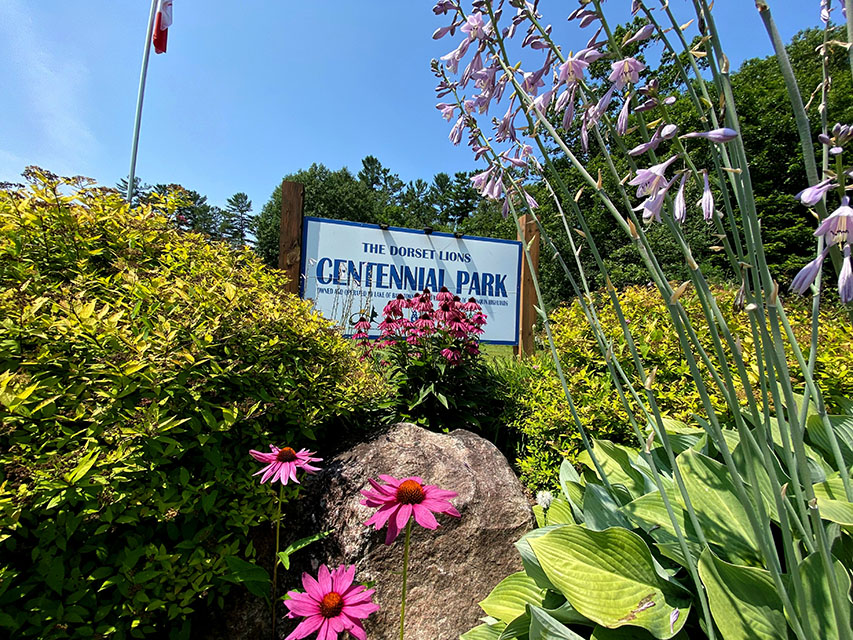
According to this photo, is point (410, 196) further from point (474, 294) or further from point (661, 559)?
point (661, 559)

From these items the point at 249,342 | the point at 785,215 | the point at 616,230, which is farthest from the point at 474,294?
the point at 785,215

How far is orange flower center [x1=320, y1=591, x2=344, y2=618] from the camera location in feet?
3.11

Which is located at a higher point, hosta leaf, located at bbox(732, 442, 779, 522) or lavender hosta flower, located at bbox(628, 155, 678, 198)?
lavender hosta flower, located at bbox(628, 155, 678, 198)

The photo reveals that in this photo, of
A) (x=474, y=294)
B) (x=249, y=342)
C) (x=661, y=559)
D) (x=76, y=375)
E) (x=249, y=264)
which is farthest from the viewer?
(x=474, y=294)

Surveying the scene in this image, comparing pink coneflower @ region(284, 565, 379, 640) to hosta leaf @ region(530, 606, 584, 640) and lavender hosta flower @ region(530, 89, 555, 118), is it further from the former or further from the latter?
lavender hosta flower @ region(530, 89, 555, 118)

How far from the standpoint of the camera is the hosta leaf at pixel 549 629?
954 mm

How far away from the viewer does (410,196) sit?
153 feet

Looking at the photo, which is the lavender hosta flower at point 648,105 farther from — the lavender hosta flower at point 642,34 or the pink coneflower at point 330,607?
the pink coneflower at point 330,607

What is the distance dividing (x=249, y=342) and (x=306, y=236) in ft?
9.22

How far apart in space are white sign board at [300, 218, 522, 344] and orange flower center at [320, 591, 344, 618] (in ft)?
10.8

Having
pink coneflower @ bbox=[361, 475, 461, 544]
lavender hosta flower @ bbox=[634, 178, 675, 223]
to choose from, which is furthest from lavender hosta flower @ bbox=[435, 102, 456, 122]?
pink coneflower @ bbox=[361, 475, 461, 544]

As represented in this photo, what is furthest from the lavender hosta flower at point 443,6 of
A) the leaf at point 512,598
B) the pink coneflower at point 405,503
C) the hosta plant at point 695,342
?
the leaf at point 512,598

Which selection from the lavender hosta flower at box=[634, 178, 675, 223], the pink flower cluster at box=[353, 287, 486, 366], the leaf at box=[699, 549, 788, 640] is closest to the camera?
the lavender hosta flower at box=[634, 178, 675, 223]

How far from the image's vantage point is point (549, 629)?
0.96 meters
